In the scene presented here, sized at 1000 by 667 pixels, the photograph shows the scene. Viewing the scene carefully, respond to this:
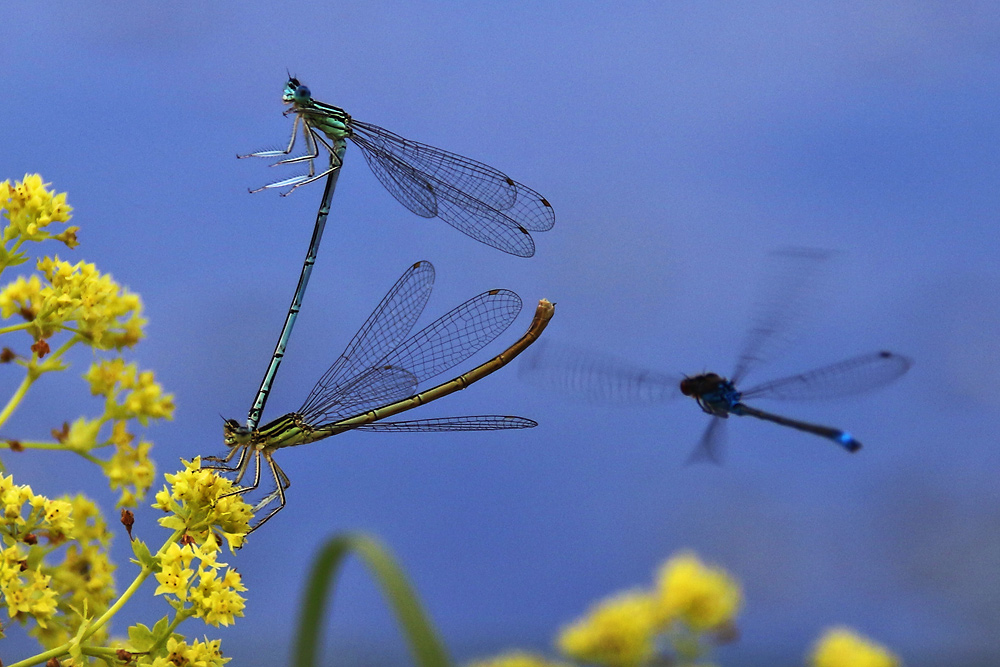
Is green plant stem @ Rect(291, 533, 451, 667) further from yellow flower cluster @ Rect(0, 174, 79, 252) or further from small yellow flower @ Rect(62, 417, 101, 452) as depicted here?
yellow flower cluster @ Rect(0, 174, 79, 252)

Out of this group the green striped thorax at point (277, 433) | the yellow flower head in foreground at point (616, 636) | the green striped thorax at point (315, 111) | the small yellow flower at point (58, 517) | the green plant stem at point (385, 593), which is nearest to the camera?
the green plant stem at point (385, 593)

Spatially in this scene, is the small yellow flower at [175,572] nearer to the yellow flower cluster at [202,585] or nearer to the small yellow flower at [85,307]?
the yellow flower cluster at [202,585]

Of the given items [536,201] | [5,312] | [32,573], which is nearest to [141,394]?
[5,312]

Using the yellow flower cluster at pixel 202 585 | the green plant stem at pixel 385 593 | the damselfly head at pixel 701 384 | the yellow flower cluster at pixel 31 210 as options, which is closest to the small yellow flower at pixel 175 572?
the yellow flower cluster at pixel 202 585

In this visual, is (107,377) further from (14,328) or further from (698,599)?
(698,599)

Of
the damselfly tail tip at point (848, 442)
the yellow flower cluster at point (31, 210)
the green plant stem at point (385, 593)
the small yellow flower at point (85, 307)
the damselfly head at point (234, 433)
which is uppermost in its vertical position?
the yellow flower cluster at point (31, 210)

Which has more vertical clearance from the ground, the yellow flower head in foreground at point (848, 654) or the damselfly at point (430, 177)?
the damselfly at point (430, 177)

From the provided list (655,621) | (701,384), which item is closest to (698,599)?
(655,621)
